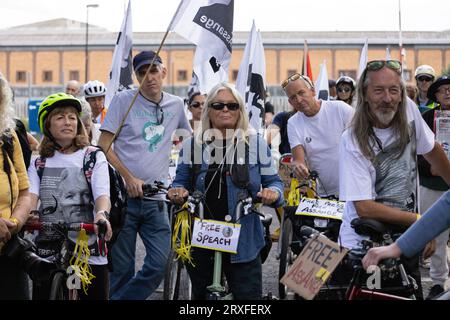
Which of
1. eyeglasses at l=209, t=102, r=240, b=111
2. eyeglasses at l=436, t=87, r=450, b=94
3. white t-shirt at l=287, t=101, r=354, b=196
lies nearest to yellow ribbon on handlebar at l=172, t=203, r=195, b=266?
eyeglasses at l=209, t=102, r=240, b=111

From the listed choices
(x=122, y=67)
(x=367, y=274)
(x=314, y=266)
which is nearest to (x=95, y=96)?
(x=122, y=67)

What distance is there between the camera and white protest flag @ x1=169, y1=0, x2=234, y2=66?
850 cm

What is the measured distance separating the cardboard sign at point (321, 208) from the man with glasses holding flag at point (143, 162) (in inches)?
47.6

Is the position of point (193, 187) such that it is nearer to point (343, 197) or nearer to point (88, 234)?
point (88, 234)

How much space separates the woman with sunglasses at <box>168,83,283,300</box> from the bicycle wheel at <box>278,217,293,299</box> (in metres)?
1.96

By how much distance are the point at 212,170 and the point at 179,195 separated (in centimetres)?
26

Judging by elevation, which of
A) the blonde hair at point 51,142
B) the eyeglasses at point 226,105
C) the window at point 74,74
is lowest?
the blonde hair at point 51,142

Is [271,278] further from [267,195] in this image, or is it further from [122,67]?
→ [267,195]

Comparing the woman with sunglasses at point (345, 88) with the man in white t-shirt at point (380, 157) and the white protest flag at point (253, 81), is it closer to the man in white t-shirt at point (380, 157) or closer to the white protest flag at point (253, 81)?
the white protest flag at point (253, 81)

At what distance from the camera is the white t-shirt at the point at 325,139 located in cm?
781

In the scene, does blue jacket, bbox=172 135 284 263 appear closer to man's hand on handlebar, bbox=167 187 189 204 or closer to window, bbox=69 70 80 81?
man's hand on handlebar, bbox=167 187 189 204

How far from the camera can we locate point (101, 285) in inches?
221

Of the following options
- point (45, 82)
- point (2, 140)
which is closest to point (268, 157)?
point (2, 140)

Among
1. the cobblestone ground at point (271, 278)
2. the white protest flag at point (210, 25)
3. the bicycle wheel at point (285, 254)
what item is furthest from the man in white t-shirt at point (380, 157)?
the white protest flag at point (210, 25)
